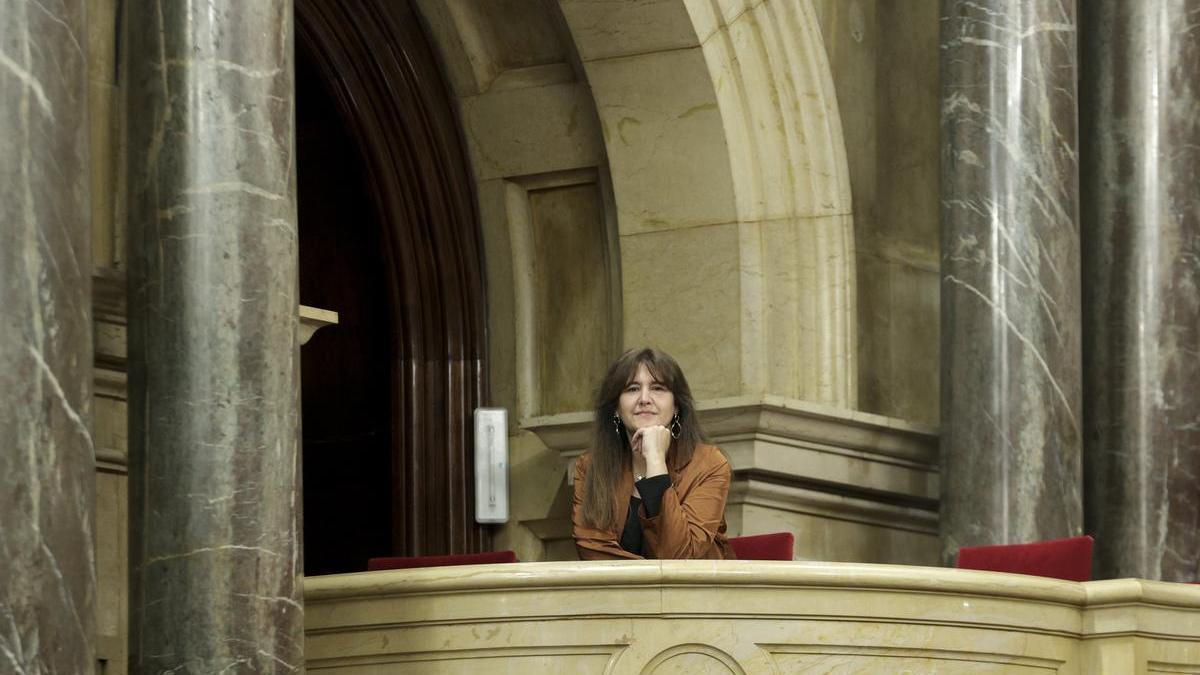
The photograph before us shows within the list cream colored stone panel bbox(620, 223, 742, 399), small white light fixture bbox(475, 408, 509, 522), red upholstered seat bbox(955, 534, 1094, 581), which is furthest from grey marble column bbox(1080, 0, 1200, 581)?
small white light fixture bbox(475, 408, 509, 522)

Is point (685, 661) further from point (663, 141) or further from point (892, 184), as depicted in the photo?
point (892, 184)

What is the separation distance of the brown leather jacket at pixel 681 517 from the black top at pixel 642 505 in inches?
0.6

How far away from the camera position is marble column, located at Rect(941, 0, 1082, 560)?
7.65m

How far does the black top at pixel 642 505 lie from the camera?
582cm

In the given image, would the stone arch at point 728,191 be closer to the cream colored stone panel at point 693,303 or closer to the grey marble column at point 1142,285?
the cream colored stone panel at point 693,303

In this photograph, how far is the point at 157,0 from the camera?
5426 millimetres

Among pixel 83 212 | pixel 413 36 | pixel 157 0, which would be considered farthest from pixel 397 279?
pixel 83 212

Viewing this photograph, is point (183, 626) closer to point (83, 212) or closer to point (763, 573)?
point (83, 212)

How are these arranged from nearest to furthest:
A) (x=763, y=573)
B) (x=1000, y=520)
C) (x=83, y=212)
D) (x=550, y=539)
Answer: (x=83, y=212)
(x=763, y=573)
(x=1000, y=520)
(x=550, y=539)

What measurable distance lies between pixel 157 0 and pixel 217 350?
85 centimetres

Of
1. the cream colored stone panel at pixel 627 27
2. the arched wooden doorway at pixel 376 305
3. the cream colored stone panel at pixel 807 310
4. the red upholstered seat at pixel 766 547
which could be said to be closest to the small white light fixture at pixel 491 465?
the arched wooden doorway at pixel 376 305

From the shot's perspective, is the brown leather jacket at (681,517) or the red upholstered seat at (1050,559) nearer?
the brown leather jacket at (681,517)

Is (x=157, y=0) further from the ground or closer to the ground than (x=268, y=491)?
further from the ground

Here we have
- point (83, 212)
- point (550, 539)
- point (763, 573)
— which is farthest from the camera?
point (550, 539)
